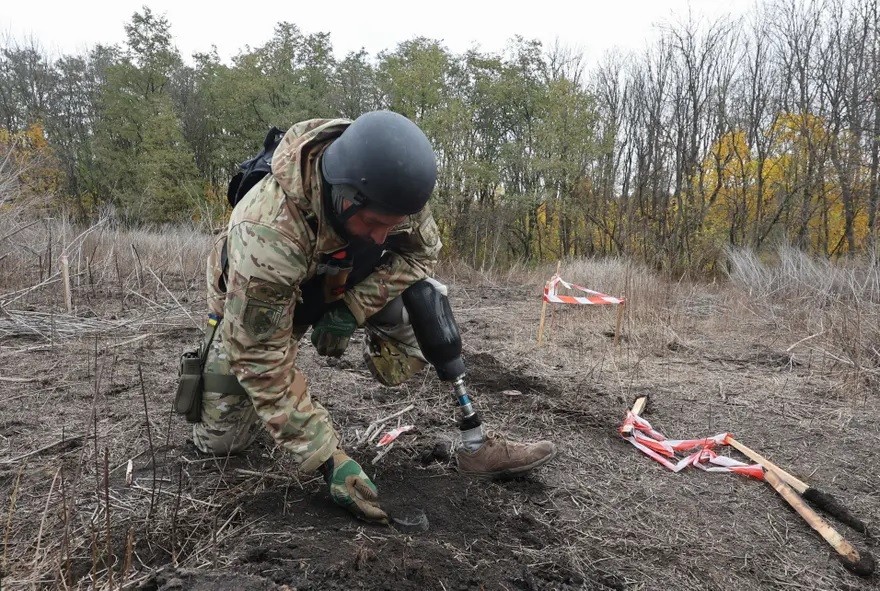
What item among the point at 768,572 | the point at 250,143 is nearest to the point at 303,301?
the point at 768,572

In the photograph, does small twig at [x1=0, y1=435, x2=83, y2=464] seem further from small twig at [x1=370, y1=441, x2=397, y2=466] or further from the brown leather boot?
the brown leather boot

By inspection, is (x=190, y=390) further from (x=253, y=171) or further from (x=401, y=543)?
(x=401, y=543)

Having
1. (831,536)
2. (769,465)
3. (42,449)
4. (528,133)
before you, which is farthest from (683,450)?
(528,133)

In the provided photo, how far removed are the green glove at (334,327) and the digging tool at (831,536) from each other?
199 cm

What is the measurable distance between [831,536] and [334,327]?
2.11 meters

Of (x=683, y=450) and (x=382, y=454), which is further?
(x=683, y=450)

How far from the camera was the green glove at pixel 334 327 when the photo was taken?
2.42m

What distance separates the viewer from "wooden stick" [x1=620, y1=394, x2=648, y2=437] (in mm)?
2916

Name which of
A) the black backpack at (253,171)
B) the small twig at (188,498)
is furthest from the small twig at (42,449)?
the black backpack at (253,171)

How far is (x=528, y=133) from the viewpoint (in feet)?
66.4

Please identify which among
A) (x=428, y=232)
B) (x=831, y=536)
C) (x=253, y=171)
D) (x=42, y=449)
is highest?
(x=253, y=171)

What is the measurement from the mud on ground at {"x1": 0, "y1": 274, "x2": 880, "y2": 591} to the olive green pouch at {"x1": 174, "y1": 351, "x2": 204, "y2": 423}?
19 cm

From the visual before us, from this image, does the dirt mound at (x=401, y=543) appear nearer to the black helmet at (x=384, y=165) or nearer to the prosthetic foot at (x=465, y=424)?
the prosthetic foot at (x=465, y=424)

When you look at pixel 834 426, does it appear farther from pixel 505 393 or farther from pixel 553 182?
pixel 553 182
